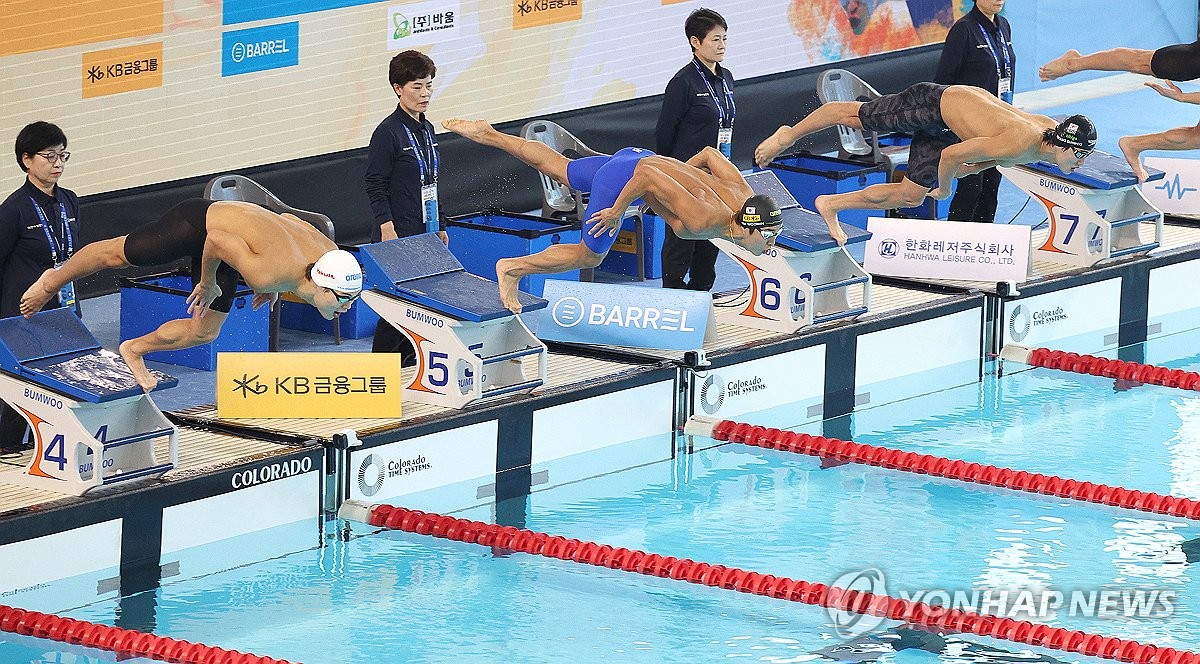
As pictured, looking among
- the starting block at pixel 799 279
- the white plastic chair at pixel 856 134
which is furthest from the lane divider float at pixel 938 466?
the white plastic chair at pixel 856 134

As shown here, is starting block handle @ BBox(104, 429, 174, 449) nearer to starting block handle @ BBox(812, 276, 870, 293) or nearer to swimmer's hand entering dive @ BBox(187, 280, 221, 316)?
swimmer's hand entering dive @ BBox(187, 280, 221, 316)

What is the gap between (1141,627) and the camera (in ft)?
18.8

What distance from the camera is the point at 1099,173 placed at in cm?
935

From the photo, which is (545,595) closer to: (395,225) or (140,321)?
(395,225)

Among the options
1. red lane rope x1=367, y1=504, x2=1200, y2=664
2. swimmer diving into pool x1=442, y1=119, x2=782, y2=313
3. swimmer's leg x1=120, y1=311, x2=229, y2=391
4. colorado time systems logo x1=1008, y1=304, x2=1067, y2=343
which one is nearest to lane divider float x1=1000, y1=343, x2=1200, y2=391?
colorado time systems logo x1=1008, y1=304, x2=1067, y2=343

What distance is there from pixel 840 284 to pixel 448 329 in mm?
2094

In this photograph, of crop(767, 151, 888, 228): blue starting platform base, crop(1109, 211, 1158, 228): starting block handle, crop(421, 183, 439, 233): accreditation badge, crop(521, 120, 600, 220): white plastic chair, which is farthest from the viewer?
crop(767, 151, 888, 228): blue starting platform base

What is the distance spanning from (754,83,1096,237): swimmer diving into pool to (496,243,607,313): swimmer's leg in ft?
3.94

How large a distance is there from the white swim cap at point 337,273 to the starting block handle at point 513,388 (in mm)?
1013

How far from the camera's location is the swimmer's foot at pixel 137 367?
6.30 metres

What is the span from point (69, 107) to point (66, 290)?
104 inches

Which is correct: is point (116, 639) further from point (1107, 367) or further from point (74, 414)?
point (1107, 367)

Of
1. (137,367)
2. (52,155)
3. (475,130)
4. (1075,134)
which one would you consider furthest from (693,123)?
(52,155)

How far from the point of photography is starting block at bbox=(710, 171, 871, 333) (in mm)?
8133
